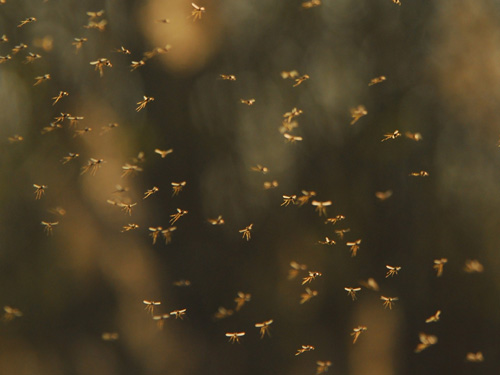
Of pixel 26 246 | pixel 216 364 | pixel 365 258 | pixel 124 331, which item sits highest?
pixel 26 246

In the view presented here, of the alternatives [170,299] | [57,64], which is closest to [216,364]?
[170,299]

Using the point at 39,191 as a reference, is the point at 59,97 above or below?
above

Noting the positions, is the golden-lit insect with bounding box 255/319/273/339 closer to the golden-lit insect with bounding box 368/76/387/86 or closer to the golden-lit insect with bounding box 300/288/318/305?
the golden-lit insect with bounding box 300/288/318/305

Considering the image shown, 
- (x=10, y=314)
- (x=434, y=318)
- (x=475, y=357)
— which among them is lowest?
(x=475, y=357)

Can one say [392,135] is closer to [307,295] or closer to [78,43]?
[307,295]

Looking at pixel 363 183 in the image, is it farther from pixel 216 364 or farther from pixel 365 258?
pixel 216 364

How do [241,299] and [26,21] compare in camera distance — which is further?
[241,299]

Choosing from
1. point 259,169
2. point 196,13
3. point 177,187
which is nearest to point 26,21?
point 196,13
